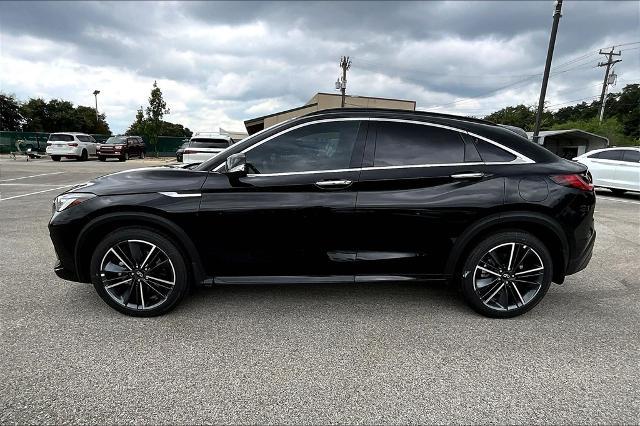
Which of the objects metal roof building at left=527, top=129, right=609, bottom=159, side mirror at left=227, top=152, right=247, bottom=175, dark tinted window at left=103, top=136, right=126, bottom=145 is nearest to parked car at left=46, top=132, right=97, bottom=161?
dark tinted window at left=103, top=136, right=126, bottom=145

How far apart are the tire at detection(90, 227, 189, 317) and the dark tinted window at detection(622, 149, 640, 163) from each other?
14.0m

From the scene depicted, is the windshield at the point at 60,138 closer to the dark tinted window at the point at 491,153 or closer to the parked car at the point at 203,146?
the parked car at the point at 203,146

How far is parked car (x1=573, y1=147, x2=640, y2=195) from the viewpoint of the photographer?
1187 centimetres

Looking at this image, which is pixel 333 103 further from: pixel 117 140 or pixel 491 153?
pixel 491 153

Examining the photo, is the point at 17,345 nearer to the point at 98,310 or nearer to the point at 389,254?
the point at 98,310

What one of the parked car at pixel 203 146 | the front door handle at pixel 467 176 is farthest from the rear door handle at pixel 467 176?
the parked car at pixel 203 146

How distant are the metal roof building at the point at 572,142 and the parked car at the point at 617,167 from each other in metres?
19.4

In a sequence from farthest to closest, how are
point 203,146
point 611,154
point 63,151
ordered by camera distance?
point 63,151
point 611,154
point 203,146

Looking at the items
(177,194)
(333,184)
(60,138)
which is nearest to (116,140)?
(60,138)

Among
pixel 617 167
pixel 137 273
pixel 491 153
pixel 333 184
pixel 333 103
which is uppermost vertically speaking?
pixel 333 103

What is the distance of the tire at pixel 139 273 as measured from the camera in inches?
125

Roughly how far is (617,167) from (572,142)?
23.0 m

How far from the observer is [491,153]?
337 centimetres

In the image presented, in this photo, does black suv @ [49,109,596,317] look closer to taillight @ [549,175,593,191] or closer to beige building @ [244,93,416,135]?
taillight @ [549,175,593,191]
